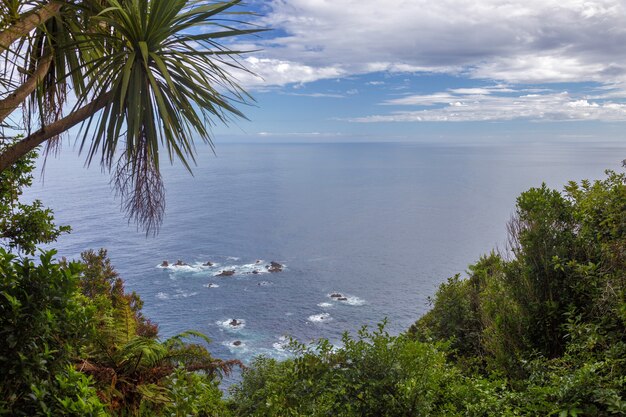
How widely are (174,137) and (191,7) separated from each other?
1264mm

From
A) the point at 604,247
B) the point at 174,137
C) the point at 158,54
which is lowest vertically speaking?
the point at 604,247

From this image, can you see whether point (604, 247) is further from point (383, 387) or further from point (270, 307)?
point (270, 307)

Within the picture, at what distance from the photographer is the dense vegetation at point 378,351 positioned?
2.47 m

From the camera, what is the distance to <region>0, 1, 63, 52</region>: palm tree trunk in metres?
2.93

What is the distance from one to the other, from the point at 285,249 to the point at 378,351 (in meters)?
47.9

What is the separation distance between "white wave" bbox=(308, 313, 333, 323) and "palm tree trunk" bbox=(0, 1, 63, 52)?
31.7m

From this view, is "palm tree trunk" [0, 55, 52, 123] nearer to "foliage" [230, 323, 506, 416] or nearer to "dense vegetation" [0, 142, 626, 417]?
"dense vegetation" [0, 142, 626, 417]

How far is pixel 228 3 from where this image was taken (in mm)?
3328

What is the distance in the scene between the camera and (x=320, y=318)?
3359cm

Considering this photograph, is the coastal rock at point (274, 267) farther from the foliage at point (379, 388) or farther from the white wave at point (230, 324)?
the foliage at point (379, 388)

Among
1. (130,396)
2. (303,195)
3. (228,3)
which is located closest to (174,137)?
(228,3)

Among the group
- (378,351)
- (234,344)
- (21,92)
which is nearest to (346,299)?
(234,344)

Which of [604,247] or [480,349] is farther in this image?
[480,349]

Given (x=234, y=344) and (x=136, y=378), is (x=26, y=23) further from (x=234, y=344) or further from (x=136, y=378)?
(x=234, y=344)
